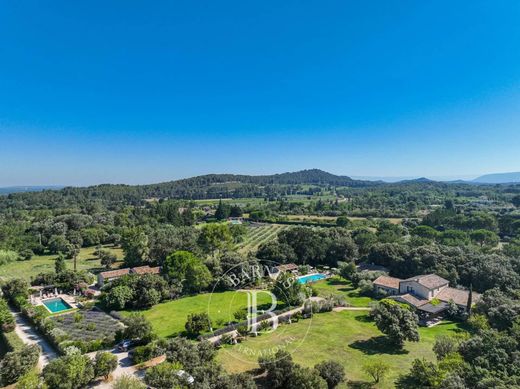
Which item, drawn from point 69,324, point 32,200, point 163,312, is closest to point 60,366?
point 69,324

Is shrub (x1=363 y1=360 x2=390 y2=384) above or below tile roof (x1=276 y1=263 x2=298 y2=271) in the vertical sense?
above

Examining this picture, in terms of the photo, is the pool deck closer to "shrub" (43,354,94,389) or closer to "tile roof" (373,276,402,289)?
"shrub" (43,354,94,389)

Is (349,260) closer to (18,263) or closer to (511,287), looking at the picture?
(511,287)

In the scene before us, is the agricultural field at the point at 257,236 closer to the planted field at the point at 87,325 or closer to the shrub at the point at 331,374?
the planted field at the point at 87,325

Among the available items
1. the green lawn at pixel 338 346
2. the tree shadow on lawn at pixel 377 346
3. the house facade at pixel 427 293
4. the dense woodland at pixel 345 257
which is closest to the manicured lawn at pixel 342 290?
the dense woodland at pixel 345 257

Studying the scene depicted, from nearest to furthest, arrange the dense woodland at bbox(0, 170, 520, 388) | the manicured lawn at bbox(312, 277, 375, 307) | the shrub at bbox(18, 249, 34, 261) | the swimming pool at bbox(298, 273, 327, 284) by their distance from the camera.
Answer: the dense woodland at bbox(0, 170, 520, 388) → the manicured lawn at bbox(312, 277, 375, 307) → the swimming pool at bbox(298, 273, 327, 284) → the shrub at bbox(18, 249, 34, 261)

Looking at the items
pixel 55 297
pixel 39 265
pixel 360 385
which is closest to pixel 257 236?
pixel 39 265

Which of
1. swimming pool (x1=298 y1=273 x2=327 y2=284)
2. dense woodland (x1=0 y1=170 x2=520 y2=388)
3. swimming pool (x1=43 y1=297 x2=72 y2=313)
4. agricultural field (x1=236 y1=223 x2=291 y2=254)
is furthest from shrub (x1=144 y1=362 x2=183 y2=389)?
agricultural field (x1=236 y1=223 x2=291 y2=254)
